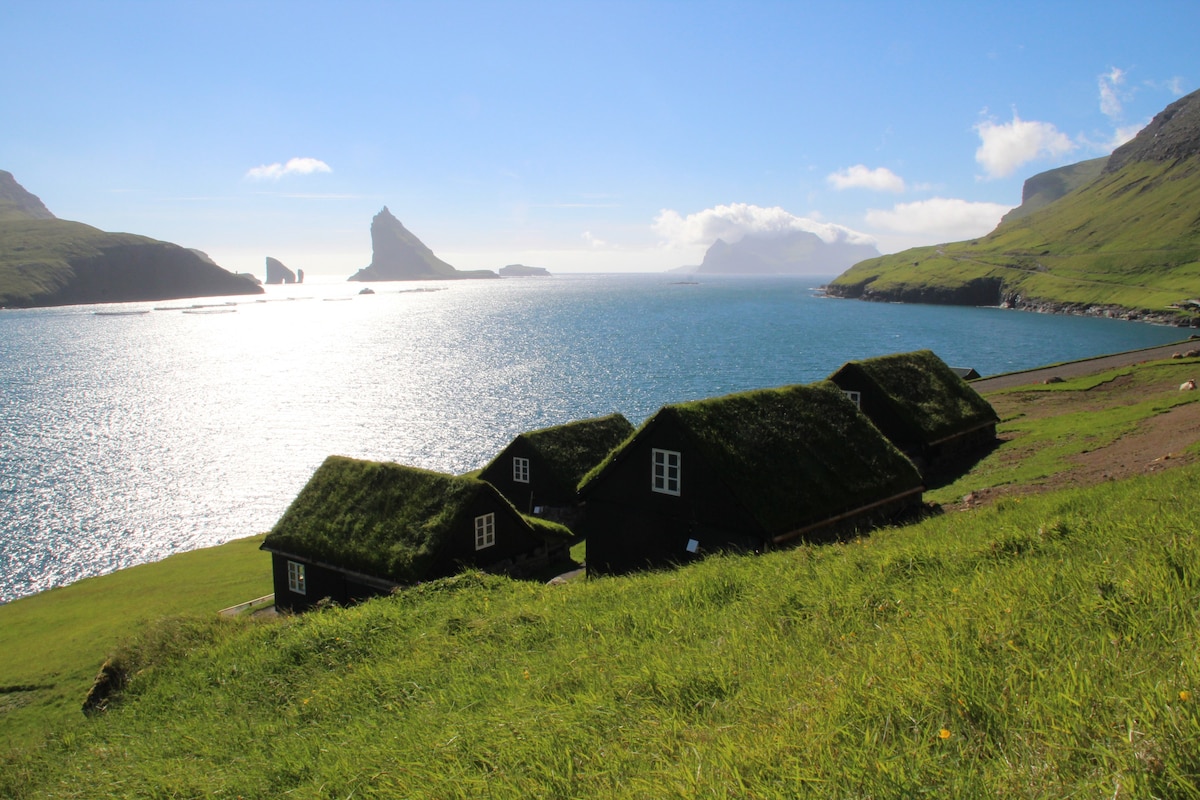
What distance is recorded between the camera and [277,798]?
364 inches

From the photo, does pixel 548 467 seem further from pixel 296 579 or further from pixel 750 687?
pixel 750 687

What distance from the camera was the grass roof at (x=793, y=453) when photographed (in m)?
25.1

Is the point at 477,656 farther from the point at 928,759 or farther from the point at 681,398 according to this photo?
the point at 681,398

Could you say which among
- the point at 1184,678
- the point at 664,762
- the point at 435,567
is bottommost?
the point at 435,567

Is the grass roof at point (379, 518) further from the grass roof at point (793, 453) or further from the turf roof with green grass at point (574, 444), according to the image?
the turf roof with green grass at point (574, 444)

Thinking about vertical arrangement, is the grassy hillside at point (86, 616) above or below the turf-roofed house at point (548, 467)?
below

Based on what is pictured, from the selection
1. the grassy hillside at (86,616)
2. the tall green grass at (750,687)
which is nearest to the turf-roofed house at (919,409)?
the tall green grass at (750,687)

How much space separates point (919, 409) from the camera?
4044cm

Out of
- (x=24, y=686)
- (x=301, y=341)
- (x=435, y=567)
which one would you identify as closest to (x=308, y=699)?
(x=435, y=567)

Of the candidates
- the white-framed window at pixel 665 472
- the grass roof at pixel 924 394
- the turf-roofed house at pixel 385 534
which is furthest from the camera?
the grass roof at pixel 924 394

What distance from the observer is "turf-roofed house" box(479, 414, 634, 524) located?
40719mm

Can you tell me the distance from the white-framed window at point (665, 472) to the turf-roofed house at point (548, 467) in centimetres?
1388

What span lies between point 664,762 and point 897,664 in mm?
2703

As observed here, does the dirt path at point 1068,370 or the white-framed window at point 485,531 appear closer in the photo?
the white-framed window at point 485,531
